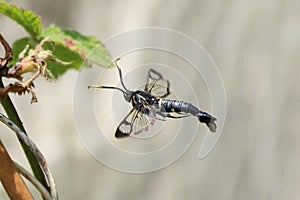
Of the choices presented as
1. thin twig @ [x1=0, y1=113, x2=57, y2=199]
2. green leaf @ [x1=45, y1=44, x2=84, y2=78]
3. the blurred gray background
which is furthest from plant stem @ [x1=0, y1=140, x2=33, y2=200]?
the blurred gray background

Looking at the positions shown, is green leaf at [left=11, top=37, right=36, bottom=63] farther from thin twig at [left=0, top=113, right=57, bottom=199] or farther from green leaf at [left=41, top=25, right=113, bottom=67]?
thin twig at [left=0, top=113, right=57, bottom=199]

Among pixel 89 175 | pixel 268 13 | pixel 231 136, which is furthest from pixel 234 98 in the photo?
pixel 89 175

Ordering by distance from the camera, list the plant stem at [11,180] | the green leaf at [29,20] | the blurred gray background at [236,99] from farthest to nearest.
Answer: the blurred gray background at [236,99] → the green leaf at [29,20] → the plant stem at [11,180]

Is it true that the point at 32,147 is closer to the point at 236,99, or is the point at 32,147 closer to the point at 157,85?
the point at 157,85

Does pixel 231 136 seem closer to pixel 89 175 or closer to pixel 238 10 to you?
pixel 238 10

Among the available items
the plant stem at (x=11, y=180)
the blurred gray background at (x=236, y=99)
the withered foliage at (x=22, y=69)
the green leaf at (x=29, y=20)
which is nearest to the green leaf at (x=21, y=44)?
the green leaf at (x=29, y=20)

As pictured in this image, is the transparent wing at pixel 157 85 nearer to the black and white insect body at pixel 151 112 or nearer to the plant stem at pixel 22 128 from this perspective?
the black and white insect body at pixel 151 112
